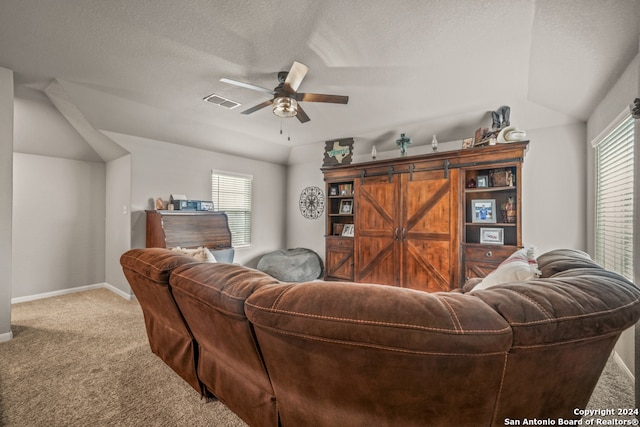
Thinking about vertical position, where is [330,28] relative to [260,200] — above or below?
above

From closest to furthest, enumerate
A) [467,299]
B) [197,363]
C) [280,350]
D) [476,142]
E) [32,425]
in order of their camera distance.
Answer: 1. [467,299]
2. [280,350]
3. [32,425]
4. [197,363]
5. [476,142]

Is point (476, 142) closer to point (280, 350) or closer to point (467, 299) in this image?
point (467, 299)

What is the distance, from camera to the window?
5.09 m

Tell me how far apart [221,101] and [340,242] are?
2876 mm

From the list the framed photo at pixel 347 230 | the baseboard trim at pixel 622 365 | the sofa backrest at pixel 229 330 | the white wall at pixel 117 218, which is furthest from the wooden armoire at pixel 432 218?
the white wall at pixel 117 218

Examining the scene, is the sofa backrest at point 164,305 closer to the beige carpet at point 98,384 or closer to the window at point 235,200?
the beige carpet at point 98,384

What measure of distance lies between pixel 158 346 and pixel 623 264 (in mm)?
3885

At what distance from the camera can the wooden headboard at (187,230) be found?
3779mm

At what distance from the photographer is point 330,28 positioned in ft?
6.98

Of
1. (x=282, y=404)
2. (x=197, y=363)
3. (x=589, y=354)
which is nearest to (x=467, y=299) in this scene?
(x=589, y=354)

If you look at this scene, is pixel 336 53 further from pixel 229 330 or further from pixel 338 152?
pixel 338 152

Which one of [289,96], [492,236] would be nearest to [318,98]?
[289,96]

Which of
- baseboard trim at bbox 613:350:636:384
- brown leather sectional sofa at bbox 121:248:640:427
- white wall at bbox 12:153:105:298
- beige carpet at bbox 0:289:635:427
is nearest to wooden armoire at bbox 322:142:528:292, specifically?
baseboard trim at bbox 613:350:636:384

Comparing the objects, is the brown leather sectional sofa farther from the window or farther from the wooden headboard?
the window
